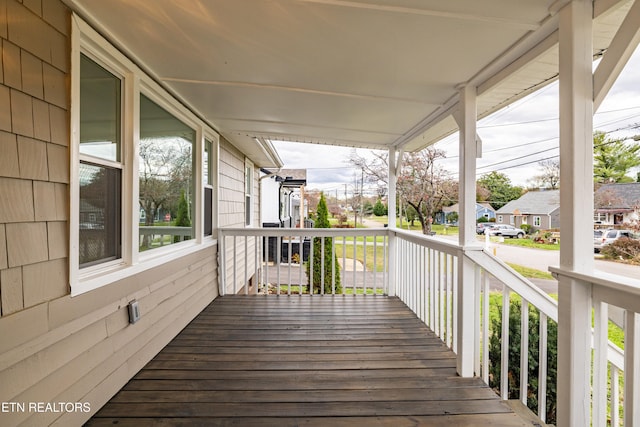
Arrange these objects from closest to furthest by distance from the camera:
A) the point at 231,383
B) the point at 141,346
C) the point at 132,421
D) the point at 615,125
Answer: the point at 615,125 → the point at 132,421 → the point at 231,383 → the point at 141,346

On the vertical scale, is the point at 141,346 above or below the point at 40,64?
below

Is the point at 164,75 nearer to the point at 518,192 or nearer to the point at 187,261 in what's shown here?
the point at 187,261

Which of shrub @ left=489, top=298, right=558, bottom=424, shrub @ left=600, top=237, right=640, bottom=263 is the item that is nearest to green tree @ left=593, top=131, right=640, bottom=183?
shrub @ left=600, top=237, right=640, bottom=263

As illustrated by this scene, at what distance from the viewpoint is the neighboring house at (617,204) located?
51.9 inches

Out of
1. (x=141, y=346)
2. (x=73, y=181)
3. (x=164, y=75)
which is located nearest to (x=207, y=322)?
(x=141, y=346)

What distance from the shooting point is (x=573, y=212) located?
58.9 inches

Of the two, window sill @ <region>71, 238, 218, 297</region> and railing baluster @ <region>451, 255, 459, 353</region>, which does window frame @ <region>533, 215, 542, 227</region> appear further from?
window sill @ <region>71, 238, 218, 297</region>

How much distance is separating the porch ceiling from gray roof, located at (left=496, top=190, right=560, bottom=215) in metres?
0.79

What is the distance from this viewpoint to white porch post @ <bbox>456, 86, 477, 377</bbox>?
243 centimetres

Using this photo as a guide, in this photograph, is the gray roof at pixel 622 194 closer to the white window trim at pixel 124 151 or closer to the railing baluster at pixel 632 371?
the railing baluster at pixel 632 371

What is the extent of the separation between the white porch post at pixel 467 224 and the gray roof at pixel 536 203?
415 millimetres

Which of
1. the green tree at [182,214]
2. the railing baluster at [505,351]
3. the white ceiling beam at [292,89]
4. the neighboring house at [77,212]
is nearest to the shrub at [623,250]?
the railing baluster at [505,351]

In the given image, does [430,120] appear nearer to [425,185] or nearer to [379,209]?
[425,185]

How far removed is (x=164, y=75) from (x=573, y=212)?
9.51 ft
